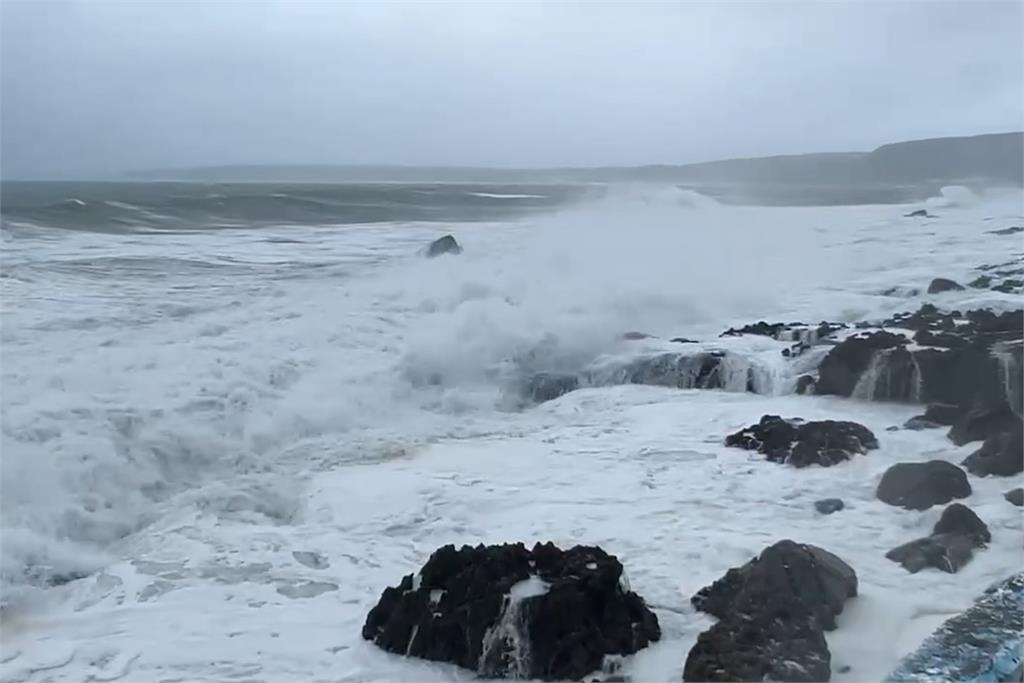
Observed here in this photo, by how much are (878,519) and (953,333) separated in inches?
176

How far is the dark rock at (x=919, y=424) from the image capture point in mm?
7984

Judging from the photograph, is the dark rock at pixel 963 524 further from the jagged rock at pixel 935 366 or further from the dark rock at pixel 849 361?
the dark rock at pixel 849 361

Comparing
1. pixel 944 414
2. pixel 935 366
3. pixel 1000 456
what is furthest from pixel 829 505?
pixel 935 366

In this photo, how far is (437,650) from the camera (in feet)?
15.2

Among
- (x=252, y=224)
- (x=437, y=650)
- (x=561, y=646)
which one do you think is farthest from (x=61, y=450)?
(x=252, y=224)

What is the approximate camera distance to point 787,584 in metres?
4.72

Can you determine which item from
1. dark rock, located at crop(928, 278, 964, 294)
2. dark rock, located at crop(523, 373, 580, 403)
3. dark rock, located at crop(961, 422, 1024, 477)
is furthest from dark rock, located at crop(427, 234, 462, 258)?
dark rock, located at crop(961, 422, 1024, 477)

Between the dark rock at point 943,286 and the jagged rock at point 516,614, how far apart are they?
33.2ft

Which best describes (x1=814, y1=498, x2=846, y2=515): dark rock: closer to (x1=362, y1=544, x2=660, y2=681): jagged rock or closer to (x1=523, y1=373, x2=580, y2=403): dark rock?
(x1=362, y1=544, x2=660, y2=681): jagged rock

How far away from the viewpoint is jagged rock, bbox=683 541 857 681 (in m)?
4.18

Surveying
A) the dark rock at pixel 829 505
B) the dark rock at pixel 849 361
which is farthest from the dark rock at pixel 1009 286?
the dark rock at pixel 829 505

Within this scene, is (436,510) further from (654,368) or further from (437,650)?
(654,368)

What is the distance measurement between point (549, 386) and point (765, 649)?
633 cm

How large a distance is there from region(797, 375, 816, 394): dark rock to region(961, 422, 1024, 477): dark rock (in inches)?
93.5
